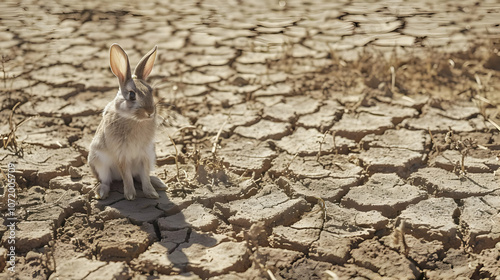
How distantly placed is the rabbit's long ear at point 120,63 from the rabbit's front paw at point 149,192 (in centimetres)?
58

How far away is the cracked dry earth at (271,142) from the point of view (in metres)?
2.70

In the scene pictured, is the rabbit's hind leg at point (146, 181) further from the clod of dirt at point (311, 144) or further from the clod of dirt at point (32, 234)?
the clod of dirt at point (311, 144)

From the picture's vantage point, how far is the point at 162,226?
9.47ft

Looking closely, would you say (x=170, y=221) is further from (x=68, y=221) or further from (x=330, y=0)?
(x=330, y=0)

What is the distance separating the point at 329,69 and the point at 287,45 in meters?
0.58

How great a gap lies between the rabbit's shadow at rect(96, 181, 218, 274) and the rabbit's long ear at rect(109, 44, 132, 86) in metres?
0.64

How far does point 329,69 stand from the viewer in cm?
499

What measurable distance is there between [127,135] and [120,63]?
366 millimetres

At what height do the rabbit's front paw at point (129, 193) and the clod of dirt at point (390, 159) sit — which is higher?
the rabbit's front paw at point (129, 193)

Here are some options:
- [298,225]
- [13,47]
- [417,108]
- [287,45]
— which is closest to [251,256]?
[298,225]

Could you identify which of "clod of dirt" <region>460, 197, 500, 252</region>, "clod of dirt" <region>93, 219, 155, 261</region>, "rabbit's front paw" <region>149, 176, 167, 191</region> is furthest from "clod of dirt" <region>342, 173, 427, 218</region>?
"clod of dirt" <region>93, 219, 155, 261</region>

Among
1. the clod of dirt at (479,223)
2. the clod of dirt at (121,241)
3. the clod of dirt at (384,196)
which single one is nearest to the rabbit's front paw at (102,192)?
the clod of dirt at (121,241)

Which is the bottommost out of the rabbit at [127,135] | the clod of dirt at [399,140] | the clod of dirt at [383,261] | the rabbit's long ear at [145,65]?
the clod of dirt at [383,261]

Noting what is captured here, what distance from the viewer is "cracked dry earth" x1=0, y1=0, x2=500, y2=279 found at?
2.70 metres
